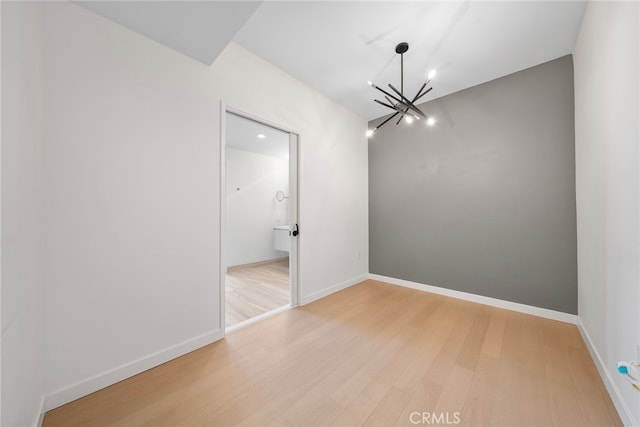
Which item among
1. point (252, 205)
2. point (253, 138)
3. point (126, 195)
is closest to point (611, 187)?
point (126, 195)

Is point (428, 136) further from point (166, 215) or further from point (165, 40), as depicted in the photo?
point (166, 215)

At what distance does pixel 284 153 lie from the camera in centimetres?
563

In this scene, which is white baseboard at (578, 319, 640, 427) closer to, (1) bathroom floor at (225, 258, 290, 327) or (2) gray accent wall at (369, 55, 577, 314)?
(2) gray accent wall at (369, 55, 577, 314)

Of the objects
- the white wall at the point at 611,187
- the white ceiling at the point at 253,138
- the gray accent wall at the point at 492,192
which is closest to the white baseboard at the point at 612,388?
the white wall at the point at 611,187

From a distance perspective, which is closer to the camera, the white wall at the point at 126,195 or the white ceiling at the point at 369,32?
the white wall at the point at 126,195

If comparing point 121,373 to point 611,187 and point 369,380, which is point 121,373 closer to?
point 369,380

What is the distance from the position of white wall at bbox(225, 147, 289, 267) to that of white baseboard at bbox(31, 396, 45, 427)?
3.73 m

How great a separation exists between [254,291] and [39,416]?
234cm

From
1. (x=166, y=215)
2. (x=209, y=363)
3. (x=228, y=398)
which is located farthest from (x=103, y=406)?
(x=166, y=215)

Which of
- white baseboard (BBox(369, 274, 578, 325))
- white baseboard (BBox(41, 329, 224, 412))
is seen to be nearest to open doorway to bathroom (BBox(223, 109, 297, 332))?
white baseboard (BBox(41, 329, 224, 412))

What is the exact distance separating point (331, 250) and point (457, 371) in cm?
201

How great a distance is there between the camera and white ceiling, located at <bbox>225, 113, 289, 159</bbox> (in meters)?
3.78

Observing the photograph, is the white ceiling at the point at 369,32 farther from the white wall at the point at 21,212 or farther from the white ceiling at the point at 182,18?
the white wall at the point at 21,212

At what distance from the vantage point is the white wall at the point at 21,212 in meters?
0.92
